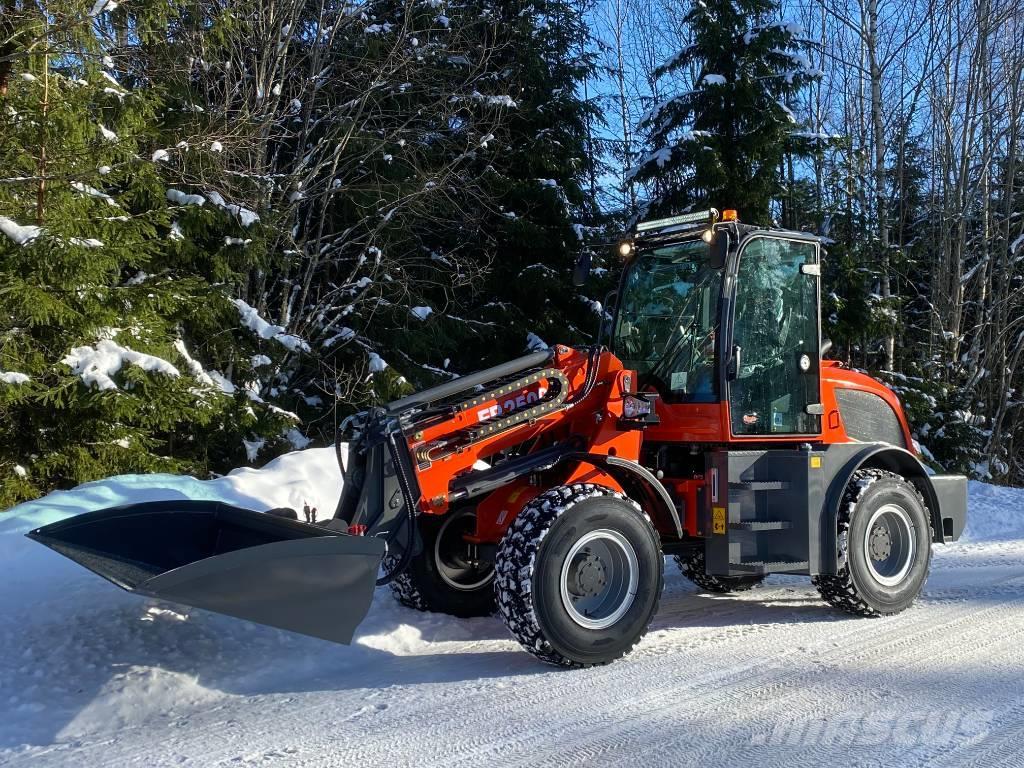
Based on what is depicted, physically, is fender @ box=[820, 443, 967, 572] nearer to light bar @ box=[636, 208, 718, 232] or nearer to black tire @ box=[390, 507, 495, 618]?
light bar @ box=[636, 208, 718, 232]

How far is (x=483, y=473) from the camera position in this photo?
200 inches

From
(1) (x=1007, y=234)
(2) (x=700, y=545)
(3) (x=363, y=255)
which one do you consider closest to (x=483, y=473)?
(2) (x=700, y=545)

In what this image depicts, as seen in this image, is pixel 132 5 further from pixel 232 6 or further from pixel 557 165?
pixel 557 165

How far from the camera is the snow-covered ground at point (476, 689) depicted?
3604 millimetres

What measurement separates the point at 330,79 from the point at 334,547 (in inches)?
410

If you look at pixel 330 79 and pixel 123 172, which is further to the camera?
pixel 330 79

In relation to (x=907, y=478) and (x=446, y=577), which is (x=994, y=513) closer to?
(x=907, y=478)

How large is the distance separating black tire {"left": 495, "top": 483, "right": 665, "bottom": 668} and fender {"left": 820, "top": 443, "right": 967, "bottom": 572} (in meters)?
1.49

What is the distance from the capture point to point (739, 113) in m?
13.8

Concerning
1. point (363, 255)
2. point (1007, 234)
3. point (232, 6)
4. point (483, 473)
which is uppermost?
point (232, 6)

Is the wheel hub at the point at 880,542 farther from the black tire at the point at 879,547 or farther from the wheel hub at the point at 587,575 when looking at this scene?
the wheel hub at the point at 587,575

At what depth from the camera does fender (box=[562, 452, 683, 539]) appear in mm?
5164

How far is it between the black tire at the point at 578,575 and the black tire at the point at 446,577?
1059mm

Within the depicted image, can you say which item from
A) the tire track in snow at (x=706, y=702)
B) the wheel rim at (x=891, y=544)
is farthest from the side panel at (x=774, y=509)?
the tire track in snow at (x=706, y=702)
